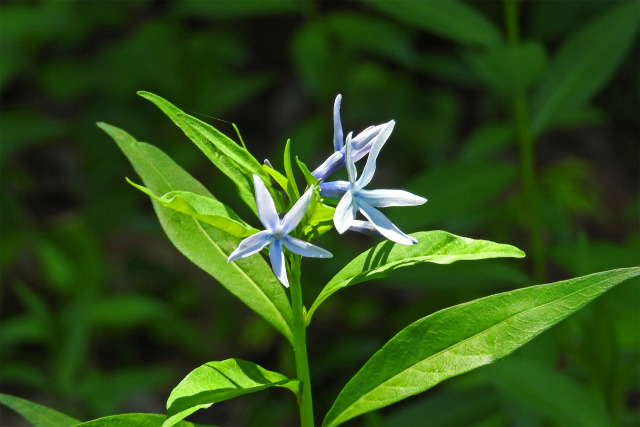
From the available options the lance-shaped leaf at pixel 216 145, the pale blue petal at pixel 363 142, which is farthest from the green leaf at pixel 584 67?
the lance-shaped leaf at pixel 216 145

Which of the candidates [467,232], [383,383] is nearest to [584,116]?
[467,232]

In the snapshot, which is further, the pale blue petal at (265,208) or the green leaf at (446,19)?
the green leaf at (446,19)

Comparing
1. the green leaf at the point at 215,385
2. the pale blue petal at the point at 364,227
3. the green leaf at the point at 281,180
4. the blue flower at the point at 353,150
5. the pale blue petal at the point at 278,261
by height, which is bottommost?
the green leaf at the point at 215,385

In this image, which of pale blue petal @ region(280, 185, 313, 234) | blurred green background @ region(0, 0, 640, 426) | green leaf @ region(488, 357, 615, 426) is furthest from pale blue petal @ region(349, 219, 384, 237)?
blurred green background @ region(0, 0, 640, 426)

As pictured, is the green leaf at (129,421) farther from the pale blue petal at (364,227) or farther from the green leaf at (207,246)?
the pale blue petal at (364,227)

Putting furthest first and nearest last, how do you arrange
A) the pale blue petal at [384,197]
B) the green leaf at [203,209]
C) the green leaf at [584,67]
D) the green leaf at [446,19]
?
the green leaf at [584,67] → the green leaf at [446,19] → the pale blue petal at [384,197] → the green leaf at [203,209]

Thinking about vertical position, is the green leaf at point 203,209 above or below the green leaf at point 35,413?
above

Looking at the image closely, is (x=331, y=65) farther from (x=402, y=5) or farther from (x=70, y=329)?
(x=70, y=329)
